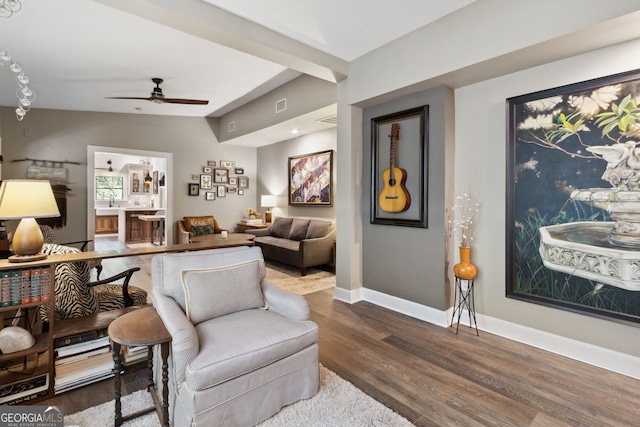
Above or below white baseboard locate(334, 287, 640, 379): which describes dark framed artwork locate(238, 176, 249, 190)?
above

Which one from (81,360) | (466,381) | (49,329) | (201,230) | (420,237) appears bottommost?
(466,381)

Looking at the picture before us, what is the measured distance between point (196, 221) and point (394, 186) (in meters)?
4.96

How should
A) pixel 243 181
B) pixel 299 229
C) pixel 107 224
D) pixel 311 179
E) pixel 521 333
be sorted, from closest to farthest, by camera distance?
pixel 521 333, pixel 299 229, pixel 311 179, pixel 243 181, pixel 107 224

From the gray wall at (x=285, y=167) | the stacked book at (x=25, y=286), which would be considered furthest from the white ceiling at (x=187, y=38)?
the stacked book at (x=25, y=286)

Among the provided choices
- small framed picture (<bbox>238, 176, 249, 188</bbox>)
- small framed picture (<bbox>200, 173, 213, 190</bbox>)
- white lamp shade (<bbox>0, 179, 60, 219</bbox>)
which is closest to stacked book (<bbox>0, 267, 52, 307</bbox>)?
white lamp shade (<bbox>0, 179, 60, 219</bbox>)

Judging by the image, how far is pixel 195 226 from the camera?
680cm

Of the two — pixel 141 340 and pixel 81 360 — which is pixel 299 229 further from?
pixel 141 340

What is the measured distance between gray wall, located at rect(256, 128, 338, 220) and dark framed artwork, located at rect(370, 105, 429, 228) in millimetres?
Result: 2111

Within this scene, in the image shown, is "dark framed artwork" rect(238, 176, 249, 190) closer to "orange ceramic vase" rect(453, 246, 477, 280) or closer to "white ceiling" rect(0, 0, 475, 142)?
"white ceiling" rect(0, 0, 475, 142)

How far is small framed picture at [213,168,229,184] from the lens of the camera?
741 centimetres

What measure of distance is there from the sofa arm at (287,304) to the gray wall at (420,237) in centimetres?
163

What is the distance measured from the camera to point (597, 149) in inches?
90.6


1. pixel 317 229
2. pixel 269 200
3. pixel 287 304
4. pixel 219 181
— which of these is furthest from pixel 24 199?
pixel 219 181

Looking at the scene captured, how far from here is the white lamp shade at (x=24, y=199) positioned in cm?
180
